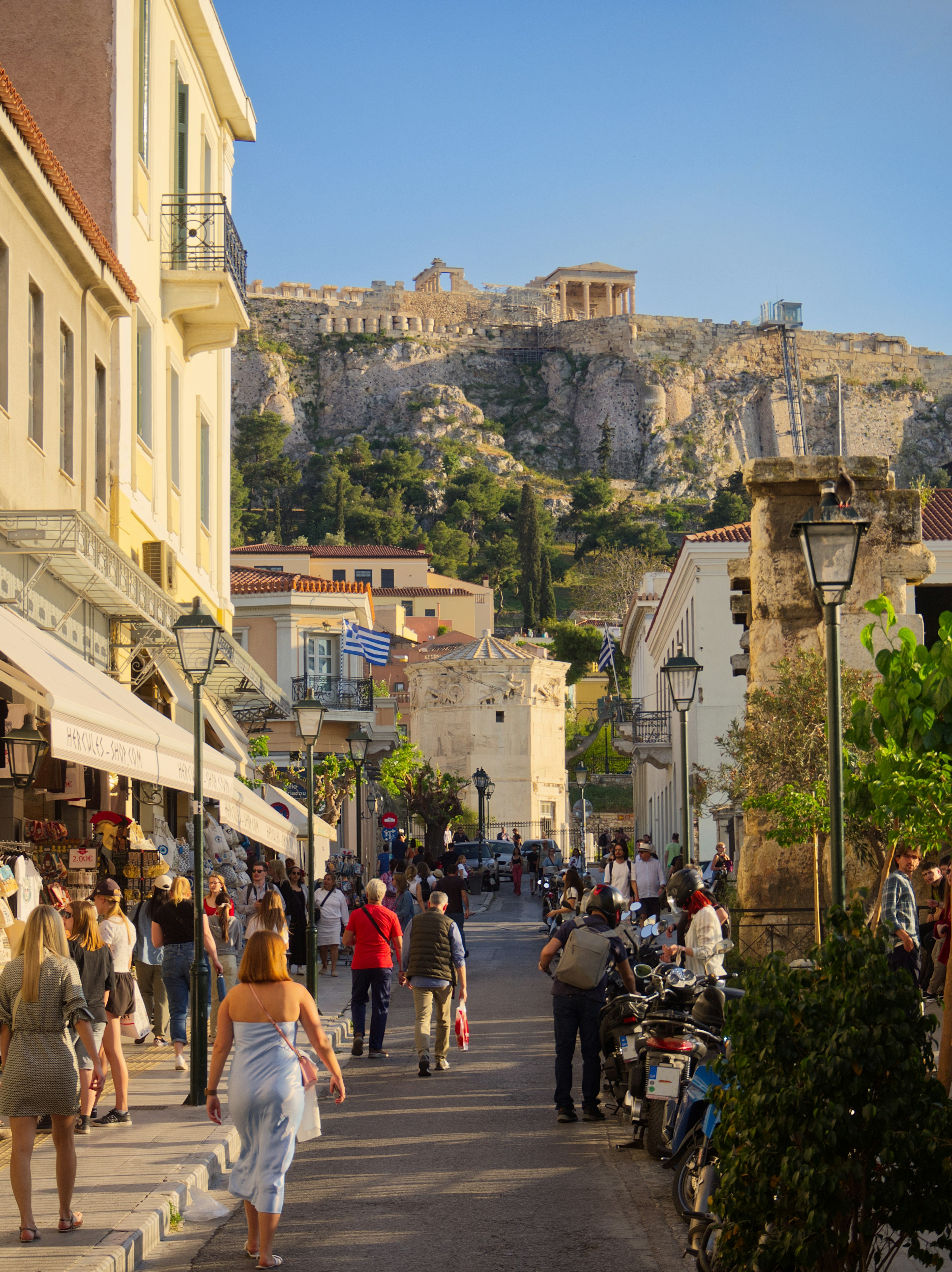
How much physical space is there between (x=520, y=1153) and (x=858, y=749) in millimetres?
7239

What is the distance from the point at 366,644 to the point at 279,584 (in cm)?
422

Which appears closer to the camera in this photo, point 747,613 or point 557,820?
point 747,613

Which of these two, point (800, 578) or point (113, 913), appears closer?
point (113, 913)

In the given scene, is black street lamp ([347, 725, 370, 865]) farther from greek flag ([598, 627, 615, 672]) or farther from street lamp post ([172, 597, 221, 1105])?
greek flag ([598, 627, 615, 672])

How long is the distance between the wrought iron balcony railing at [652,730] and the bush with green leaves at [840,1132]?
40394 millimetres

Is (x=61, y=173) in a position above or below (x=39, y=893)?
above

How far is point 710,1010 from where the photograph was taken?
836 cm

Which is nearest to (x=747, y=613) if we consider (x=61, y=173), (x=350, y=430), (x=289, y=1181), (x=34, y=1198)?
(x=61, y=173)

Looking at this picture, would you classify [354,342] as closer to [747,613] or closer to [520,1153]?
[747,613]

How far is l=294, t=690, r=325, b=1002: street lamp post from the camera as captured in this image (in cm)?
1714

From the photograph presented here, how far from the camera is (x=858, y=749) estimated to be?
50.1 feet

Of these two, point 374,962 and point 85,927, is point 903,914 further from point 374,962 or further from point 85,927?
point 85,927

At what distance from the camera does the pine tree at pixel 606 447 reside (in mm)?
138000

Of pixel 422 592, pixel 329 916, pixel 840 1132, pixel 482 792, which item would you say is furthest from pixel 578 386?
pixel 840 1132
